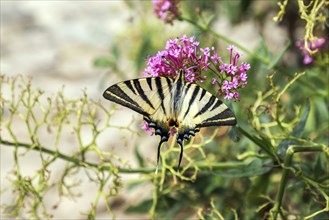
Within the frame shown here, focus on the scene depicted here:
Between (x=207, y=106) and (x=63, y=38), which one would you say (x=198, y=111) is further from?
(x=63, y=38)

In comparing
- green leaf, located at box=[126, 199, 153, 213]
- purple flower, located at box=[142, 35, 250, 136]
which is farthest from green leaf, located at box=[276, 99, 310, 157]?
green leaf, located at box=[126, 199, 153, 213]

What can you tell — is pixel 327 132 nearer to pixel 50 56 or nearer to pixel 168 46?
pixel 168 46

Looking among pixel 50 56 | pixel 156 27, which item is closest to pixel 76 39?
pixel 50 56

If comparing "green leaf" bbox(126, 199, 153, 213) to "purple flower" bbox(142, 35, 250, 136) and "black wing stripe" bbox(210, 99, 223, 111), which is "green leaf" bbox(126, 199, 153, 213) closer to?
"purple flower" bbox(142, 35, 250, 136)

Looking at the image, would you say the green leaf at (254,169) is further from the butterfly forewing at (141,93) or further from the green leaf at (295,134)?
the butterfly forewing at (141,93)

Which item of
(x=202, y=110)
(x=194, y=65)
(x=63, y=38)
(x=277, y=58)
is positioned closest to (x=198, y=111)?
(x=202, y=110)

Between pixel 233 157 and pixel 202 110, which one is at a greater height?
pixel 233 157

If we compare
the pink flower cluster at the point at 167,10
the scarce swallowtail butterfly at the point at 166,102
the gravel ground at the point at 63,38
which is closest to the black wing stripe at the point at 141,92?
the scarce swallowtail butterfly at the point at 166,102

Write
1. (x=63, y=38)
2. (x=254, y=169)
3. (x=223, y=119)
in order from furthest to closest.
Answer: (x=63, y=38) → (x=254, y=169) → (x=223, y=119)
